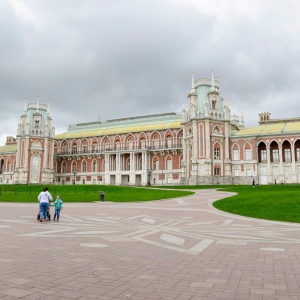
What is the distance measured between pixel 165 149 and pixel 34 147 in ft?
115

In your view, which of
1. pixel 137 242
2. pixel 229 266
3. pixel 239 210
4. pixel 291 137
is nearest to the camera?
pixel 229 266

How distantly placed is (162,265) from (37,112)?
297 ft

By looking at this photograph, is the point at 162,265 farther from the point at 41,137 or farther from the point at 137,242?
the point at 41,137

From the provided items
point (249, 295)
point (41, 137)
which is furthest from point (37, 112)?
point (249, 295)

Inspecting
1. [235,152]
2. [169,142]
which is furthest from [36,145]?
[235,152]

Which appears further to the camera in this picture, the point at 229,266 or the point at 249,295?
the point at 229,266

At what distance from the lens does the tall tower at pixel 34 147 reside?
86688 millimetres

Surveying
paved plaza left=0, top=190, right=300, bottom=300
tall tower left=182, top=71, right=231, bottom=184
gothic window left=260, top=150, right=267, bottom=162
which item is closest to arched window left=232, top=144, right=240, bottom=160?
tall tower left=182, top=71, right=231, bottom=184

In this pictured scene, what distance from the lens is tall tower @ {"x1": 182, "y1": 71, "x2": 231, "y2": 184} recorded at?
2721 inches

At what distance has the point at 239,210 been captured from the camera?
22828 millimetres

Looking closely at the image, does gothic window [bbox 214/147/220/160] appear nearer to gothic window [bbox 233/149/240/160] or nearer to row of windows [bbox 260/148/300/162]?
gothic window [bbox 233/149/240/160]

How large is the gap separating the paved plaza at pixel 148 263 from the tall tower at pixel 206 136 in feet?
179

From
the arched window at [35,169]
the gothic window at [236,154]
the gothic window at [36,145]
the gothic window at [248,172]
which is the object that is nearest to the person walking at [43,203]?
the gothic window at [248,172]

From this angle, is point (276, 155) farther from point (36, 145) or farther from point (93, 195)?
point (36, 145)
